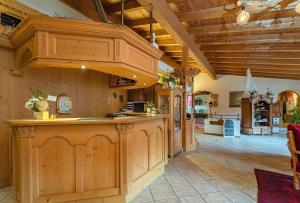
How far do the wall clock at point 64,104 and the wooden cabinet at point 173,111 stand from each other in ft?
7.81

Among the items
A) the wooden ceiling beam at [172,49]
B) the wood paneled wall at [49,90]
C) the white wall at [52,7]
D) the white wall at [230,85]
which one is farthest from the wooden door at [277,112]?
the white wall at [52,7]

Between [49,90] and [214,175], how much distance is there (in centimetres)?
361

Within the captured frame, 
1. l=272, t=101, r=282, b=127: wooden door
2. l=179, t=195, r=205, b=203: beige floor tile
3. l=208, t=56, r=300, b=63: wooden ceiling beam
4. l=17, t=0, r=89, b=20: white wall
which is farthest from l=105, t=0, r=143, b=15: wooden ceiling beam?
l=272, t=101, r=282, b=127: wooden door

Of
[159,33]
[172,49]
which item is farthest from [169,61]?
[159,33]

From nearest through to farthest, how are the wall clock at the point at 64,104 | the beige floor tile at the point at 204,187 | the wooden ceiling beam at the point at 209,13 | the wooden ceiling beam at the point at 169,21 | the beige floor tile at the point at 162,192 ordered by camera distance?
1. the beige floor tile at the point at 162,192
2. the beige floor tile at the point at 204,187
3. the wooden ceiling beam at the point at 169,21
4. the wall clock at the point at 64,104
5. the wooden ceiling beam at the point at 209,13

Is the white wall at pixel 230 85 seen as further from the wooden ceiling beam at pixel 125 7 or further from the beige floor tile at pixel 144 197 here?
the beige floor tile at pixel 144 197

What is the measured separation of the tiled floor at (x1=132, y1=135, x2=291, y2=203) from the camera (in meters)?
2.90

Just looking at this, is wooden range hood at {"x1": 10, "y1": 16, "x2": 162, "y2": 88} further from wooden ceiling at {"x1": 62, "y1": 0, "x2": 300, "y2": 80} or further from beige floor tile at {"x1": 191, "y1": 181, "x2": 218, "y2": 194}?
beige floor tile at {"x1": 191, "y1": 181, "x2": 218, "y2": 194}

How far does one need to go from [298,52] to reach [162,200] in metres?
6.61

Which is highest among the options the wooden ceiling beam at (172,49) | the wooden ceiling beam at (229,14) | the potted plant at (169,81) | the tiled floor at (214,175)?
the wooden ceiling beam at (172,49)

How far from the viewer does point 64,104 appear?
158 inches

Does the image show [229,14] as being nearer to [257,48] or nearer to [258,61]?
[257,48]

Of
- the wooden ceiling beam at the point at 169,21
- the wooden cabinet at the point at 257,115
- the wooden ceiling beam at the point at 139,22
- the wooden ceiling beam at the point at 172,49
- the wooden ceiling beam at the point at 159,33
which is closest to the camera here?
the wooden ceiling beam at the point at 169,21

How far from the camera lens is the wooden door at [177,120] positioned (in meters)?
5.47
